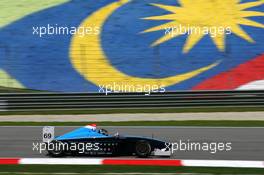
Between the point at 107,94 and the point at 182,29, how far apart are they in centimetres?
457

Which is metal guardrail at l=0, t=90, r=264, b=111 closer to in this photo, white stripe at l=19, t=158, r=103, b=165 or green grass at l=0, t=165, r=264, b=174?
green grass at l=0, t=165, r=264, b=174

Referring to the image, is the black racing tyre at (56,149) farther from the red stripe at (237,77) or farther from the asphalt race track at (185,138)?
the red stripe at (237,77)

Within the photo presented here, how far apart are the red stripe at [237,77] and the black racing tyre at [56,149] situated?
1088 cm

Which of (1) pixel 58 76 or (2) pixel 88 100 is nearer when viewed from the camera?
(2) pixel 88 100

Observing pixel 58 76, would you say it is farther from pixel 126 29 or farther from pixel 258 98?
pixel 258 98

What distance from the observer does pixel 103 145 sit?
28.6 feet

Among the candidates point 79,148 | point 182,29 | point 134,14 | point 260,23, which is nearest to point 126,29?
point 134,14

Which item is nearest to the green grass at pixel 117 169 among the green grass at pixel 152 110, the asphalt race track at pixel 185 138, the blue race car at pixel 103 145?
the blue race car at pixel 103 145

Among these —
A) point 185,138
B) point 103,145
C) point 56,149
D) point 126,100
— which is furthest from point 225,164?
point 126,100

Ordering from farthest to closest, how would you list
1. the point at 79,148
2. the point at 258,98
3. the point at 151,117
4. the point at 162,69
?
the point at 162,69 → the point at 258,98 → the point at 151,117 → the point at 79,148

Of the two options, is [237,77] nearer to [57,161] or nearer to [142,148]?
[142,148]

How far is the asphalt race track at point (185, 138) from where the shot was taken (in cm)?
915

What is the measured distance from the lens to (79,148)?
880 cm

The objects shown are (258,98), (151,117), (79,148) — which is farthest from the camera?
(258,98)
